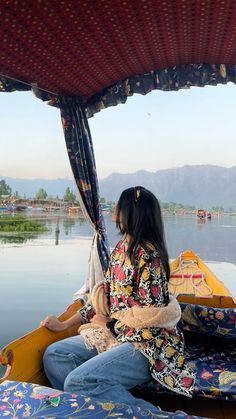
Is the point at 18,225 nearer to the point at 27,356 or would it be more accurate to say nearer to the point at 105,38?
the point at 105,38

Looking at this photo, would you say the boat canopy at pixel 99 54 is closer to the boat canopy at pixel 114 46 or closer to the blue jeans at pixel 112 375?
the boat canopy at pixel 114 46

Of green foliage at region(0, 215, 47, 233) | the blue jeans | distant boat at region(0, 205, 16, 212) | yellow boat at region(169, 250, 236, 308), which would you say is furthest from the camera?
green foliage at region(0, 215, 47, 233)

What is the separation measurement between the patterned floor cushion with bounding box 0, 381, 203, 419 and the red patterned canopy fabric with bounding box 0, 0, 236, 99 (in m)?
1.65

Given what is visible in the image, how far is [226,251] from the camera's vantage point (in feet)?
31.4

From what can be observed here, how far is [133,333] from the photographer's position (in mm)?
1730

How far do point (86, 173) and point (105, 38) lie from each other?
1284 mm

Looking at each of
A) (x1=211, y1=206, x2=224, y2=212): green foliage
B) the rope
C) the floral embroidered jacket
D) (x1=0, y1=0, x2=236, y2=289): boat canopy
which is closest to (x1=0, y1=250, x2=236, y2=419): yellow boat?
the floral embroidered jacket

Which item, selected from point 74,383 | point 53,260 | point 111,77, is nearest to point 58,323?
point 74,383

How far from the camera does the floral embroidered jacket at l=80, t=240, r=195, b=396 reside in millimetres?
1700

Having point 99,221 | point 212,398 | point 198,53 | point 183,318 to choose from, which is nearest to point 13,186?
point 99,221

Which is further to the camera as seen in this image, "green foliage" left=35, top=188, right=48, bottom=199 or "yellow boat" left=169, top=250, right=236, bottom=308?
"green foliage" left=35, top=188, right=48, bottom=199

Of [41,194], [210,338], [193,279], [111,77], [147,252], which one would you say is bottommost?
[210,338]

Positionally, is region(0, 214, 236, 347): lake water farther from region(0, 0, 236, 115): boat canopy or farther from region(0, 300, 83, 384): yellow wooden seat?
region(0, 0, 236, 115): boat canopy

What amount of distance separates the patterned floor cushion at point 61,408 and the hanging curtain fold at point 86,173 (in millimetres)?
1899
